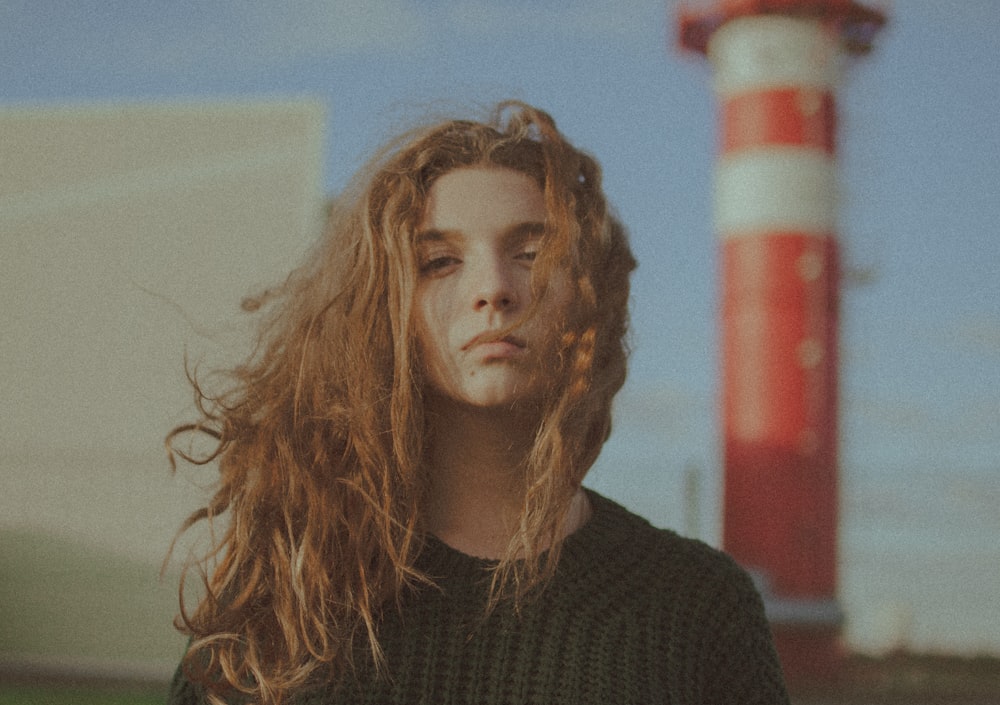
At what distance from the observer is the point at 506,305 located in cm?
102

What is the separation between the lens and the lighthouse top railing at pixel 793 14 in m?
5.06

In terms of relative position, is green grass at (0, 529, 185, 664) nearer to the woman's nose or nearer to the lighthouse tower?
the woman's nose

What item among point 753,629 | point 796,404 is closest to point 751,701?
point 753,629

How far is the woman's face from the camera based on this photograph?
1007mm

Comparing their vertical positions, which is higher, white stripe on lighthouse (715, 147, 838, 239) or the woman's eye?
white stripe on lighthouse (715, 147, 838, 239)

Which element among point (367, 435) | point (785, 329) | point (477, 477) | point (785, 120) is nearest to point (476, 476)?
point (477, 477)

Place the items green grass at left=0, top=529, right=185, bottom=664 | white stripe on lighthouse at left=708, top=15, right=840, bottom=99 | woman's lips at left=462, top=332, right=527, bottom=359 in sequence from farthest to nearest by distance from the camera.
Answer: white stripe on lighthouse at left=708, top=15, right=840, bottom=99
green grass at left=0, top=529, right=185, bottom=664
woman's lips at left=462, top=332, right=527, bottom=359

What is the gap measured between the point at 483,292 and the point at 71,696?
2.58 metres

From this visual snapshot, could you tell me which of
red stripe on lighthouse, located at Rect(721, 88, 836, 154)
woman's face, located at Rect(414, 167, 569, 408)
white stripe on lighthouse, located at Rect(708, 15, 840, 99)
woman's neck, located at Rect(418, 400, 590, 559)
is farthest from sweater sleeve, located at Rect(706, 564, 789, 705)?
white stripe on lighthouse, located at Rect(708, 15, 840, 99)

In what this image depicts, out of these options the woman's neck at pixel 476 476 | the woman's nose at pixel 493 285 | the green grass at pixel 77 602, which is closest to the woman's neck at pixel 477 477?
the woman's neck at pixel 476 476

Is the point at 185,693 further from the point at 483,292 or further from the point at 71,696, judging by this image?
the point at 71,696

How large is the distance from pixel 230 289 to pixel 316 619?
2.36 meters

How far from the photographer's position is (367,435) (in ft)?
3.50

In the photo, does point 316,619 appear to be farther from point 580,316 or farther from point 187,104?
point 187,104
